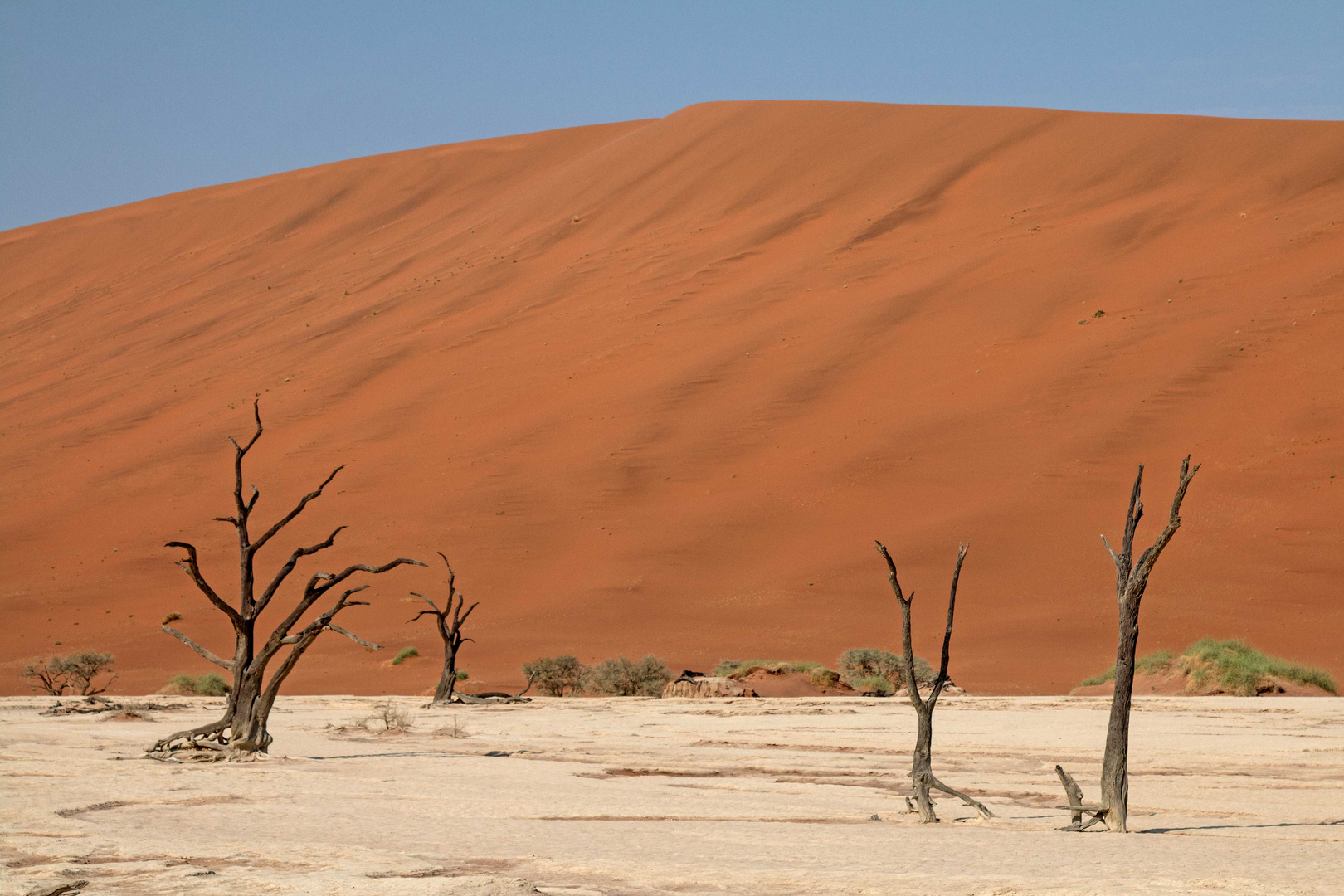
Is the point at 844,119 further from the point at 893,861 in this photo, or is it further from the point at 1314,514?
the point at 893,861

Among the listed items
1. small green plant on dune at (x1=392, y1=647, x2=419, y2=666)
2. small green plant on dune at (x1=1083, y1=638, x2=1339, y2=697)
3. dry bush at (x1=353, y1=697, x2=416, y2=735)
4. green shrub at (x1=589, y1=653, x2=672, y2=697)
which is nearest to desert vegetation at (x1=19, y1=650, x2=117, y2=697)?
small green plant on dune at (x1=392, y1=647, x2=419, y2=666)

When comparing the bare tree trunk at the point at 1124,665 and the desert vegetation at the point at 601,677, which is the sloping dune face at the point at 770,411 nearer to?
the desert vegetation at the point at 601,677

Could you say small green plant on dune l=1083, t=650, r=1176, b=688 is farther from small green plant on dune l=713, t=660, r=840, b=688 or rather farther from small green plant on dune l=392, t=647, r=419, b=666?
small green plant on dune l=392, t=647, r=419, b=666

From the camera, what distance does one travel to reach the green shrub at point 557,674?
2127cm

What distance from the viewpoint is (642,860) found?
20.6 ft

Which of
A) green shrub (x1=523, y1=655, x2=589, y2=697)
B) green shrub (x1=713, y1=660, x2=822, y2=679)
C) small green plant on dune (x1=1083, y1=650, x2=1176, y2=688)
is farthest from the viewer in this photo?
green shrub (x1=523, y1=655, x2=589, y2=697)

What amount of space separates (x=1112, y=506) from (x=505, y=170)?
50.0 meters

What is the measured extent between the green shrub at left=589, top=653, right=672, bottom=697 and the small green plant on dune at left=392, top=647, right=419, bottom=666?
526 centimetres

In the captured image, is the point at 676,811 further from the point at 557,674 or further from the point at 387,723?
the point at 557,674

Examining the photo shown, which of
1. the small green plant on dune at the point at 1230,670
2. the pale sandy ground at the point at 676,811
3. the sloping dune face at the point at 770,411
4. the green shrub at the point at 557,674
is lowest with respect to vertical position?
the pale sandy ground at the point at 676,811

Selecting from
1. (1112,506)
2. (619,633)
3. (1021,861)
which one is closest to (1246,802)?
(1021,861)

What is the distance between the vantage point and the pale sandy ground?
19.0ft

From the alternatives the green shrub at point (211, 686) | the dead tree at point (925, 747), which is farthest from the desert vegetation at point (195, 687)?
the dead tree at point (925, 747)

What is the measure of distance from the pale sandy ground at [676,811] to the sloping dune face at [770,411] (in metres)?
8.06
